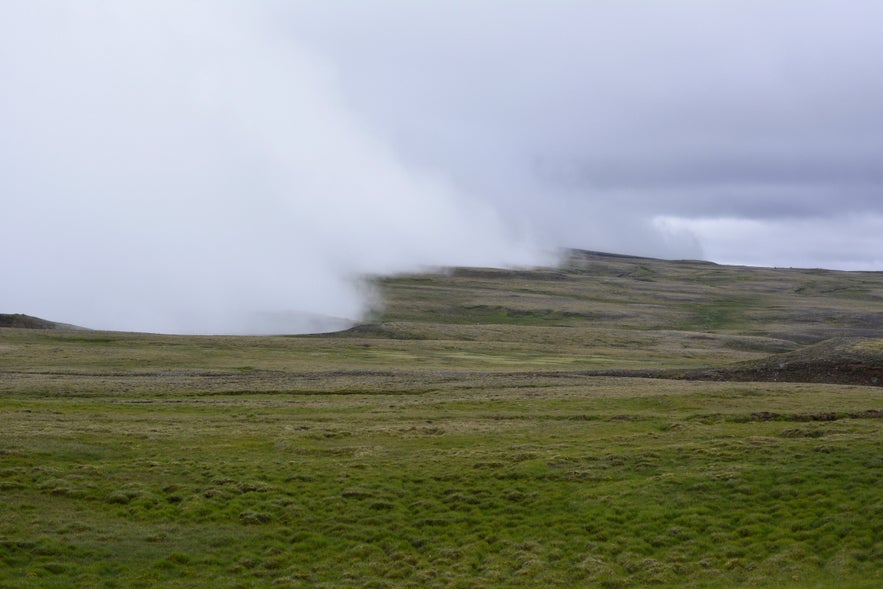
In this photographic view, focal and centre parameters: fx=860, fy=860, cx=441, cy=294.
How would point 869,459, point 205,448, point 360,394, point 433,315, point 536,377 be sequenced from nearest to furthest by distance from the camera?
1. point 869,459
2. point 205,448
3. point 360,394
4. point 536,377
5. point 433,315

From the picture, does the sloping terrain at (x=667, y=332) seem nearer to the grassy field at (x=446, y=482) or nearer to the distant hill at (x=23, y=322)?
the grassy field at (x=446, y=482)

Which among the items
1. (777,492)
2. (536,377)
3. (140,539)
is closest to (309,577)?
(140,539)

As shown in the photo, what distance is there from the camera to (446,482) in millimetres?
33938

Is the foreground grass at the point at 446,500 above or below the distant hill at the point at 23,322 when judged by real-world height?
below

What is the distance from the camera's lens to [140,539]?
27625 millimetres

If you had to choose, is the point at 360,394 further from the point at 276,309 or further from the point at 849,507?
the point at 276,309

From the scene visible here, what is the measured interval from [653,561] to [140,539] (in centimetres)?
1609

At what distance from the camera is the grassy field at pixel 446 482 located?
25.3 m

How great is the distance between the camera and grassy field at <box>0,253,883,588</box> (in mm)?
25312

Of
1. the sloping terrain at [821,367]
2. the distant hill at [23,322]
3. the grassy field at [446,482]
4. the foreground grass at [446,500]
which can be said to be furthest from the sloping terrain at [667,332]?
the distant hill at [23,322]

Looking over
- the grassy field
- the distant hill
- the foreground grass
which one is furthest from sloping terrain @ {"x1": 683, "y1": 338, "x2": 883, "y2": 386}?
the distant hill

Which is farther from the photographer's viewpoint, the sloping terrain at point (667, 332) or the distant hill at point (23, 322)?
the distant hill at point (23, 322)

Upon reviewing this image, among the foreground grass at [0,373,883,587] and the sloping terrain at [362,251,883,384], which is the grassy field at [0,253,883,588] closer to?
the foreground grass at [0,373,883,587]

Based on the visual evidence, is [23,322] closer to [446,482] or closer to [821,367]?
[821,367]
